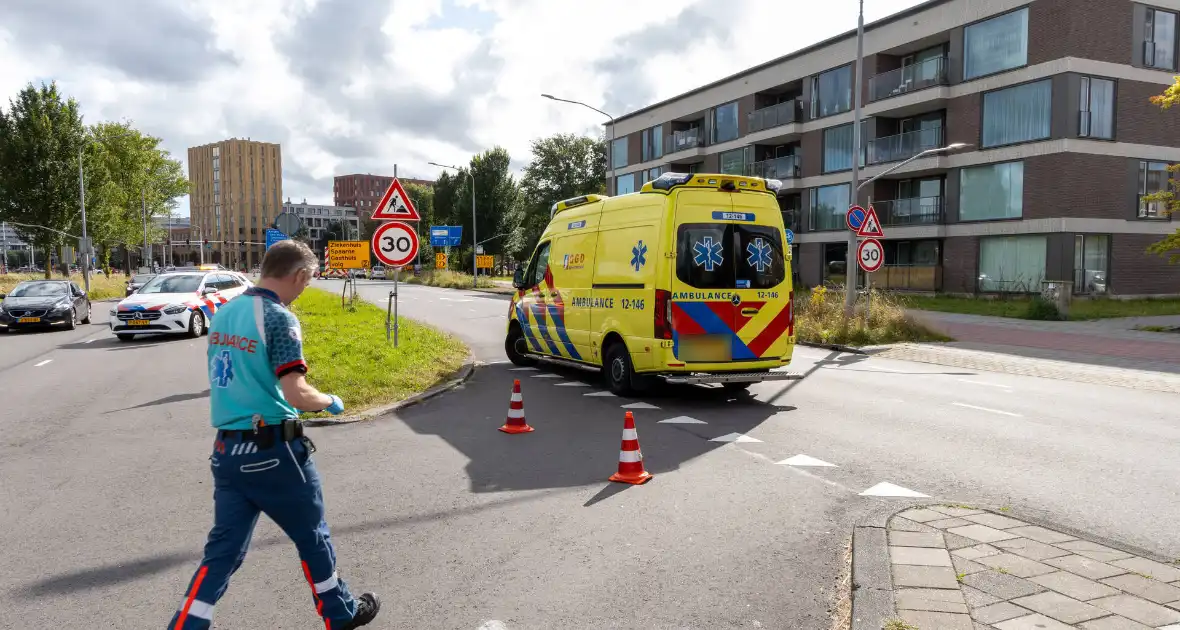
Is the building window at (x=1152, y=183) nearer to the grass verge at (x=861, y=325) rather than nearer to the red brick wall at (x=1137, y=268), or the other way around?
the red brick wall at (x=1137, y=268)

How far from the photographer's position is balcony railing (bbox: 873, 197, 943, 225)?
32344 millimetres

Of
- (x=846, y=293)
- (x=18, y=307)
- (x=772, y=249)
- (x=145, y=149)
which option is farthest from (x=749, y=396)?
(x=145, y=149)

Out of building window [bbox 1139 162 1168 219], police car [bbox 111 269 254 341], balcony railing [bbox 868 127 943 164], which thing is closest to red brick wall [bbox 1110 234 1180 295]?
building window [bbox 1139 162 1168 219]

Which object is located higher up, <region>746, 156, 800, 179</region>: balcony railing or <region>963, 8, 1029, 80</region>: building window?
<region>963, 8, 1029, 80</region>: building window

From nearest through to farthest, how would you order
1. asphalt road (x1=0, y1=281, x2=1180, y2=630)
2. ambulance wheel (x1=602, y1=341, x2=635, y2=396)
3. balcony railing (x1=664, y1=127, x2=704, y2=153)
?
asphalt road (x1=0, y1=281, x2=1180, y2=630) < ambulance wheel (x1=602, y1=341, x2=635, y2=396) < balcony railing (x1=664, y1=127, x2=704, y2=153)

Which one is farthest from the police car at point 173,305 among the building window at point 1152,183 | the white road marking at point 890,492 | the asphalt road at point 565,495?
the building window at point 1152,183

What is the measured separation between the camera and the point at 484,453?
22.4 ft

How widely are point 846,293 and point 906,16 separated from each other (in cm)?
2000

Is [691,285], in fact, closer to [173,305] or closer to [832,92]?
[173,305]

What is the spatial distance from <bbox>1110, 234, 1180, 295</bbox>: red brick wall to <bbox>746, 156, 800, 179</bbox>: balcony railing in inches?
593

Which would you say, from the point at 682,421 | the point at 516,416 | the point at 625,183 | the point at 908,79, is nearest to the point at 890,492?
the point at 682,421

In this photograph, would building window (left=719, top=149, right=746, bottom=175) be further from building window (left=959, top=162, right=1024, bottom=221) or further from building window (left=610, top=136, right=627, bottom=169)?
building window (left=959, top=162, right=1024, bottom=221)

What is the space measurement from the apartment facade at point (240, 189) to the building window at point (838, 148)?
102 m

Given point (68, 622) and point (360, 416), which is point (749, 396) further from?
point (68, 622)
